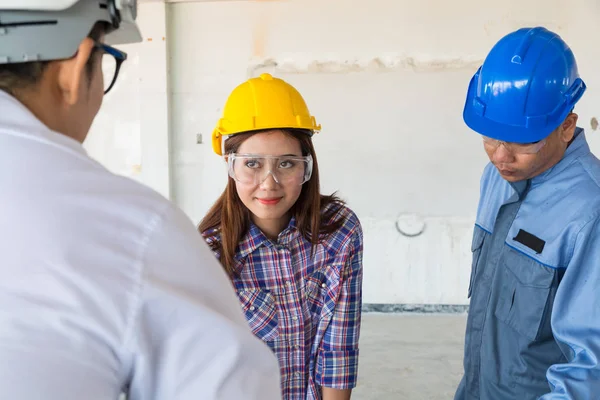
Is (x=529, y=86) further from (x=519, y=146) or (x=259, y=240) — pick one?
(x=259, y=240)

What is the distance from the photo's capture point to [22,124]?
0.65 metres

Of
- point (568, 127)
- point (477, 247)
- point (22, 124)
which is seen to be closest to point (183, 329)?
point (22, 124)

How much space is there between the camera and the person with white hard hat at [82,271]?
586mm

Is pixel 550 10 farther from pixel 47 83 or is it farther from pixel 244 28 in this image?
pixel 47 83

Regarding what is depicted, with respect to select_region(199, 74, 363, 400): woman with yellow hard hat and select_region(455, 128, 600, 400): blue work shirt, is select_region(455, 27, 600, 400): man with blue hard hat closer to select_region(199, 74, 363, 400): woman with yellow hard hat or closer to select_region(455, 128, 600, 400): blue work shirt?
select_region(455, 128, 600, 400): blue work shirt

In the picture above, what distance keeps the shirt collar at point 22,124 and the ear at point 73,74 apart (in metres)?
0.08

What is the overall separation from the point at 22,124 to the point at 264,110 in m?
1.24

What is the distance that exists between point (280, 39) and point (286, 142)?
127 inches

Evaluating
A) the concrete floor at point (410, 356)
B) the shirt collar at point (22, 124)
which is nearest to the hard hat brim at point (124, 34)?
the shirt collar at point (22, 124)

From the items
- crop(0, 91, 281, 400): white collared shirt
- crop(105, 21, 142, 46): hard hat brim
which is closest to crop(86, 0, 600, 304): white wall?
crop(105, 21, 142, 46): hard hat brim

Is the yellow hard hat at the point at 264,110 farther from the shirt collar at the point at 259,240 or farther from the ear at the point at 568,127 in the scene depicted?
the ear at the point at 568,127

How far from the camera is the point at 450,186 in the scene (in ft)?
16.0

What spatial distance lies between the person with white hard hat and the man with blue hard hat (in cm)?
98

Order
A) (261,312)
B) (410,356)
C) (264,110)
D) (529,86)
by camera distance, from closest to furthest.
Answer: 1. (529,86)
2. (261,312)
3. (264,110)
4. (410,356)
